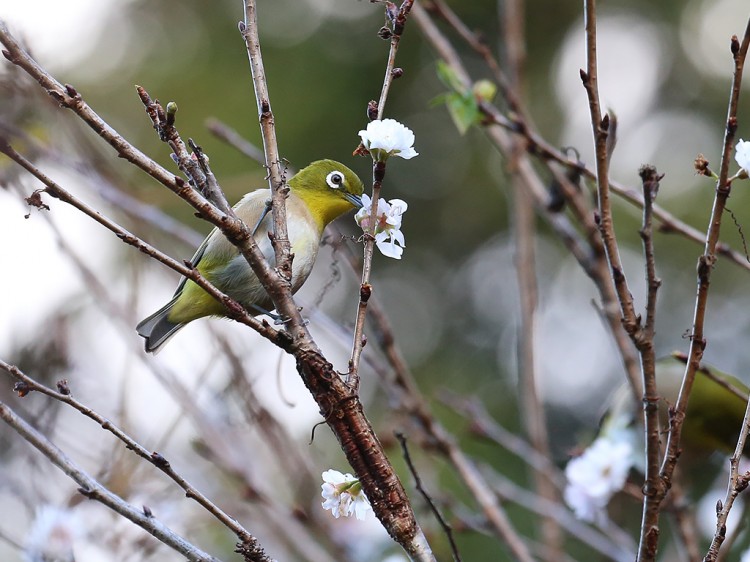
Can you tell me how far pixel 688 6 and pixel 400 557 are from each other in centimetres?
1024

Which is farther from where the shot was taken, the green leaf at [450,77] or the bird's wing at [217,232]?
the bird's wing at [217,232]

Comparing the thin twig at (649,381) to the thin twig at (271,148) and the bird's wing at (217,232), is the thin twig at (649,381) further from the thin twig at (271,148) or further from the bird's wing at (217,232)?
the bird's wing at (217,232)

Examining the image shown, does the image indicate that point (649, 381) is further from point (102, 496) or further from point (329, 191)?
point (329, 191)

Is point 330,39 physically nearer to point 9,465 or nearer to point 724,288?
point 724,288

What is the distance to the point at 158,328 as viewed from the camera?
10.3 ft

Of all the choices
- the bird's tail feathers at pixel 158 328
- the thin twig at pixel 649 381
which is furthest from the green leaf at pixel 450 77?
the thin twig at pixel 649 381

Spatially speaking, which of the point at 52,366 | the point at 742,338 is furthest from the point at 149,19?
the point at 52,366

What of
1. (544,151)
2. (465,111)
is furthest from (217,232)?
(544,151)

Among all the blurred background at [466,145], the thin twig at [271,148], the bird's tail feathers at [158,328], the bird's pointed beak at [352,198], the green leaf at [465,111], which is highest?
the blurred background at [466,145]

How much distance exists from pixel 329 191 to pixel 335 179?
11 cm

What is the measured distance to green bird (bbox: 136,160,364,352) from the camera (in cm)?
303

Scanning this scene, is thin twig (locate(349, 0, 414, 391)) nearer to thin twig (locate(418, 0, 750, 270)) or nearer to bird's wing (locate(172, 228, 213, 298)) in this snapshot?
thin twig (locate(418, 0, 750, 270))

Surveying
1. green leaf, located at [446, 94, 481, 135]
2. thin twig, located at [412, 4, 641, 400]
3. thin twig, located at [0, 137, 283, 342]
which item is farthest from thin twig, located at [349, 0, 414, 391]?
green leaf, located at [446, 94, 481, 135]

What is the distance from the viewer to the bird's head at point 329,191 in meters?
3.35
